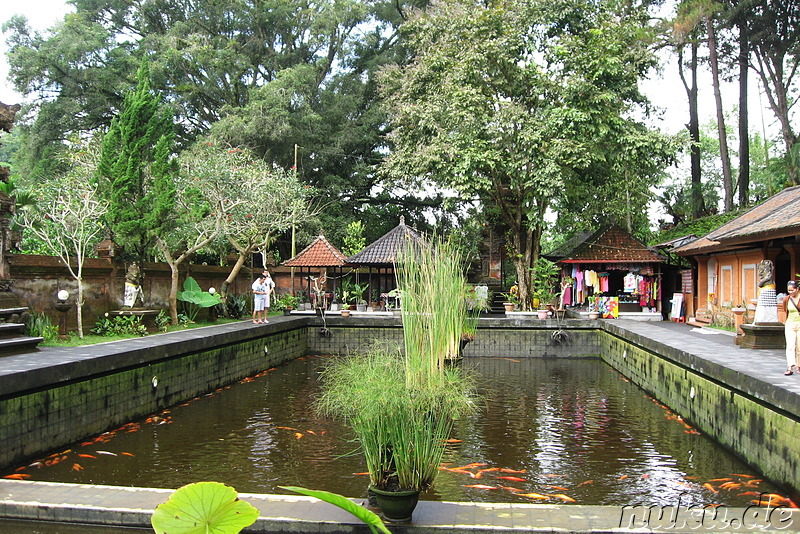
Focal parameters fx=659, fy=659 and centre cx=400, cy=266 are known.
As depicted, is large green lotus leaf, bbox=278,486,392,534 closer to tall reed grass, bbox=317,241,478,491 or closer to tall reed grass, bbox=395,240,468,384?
tall reed grass, bbox=317,241,478,491

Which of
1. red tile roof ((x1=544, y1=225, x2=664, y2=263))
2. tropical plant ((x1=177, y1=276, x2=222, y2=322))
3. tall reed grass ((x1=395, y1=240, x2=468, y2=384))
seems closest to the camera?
tall reed grass ((x1=395, y1=240, x2=468, y2=384))

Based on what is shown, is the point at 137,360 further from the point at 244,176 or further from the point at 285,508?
the point at 244,176

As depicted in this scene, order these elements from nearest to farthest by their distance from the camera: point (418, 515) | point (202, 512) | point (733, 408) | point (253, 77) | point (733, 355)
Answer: point (202, 512) → point (418, 515) → point (733, 408) → point (733, 355) → point (253, 77)

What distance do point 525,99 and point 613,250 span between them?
489cm

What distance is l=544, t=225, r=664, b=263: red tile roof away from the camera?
58.7 feet

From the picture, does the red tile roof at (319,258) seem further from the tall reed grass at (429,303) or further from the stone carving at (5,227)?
the tall reed grass at (429,303)

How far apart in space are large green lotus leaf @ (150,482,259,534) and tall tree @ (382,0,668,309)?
49.5 feet

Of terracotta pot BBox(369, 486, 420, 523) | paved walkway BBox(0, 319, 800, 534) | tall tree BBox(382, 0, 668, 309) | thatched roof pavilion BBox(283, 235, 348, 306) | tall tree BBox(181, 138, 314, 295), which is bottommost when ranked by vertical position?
paved walkway BBox(0, 319, 800, 534)

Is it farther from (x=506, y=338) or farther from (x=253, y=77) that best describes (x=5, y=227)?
(x=253, y=77)

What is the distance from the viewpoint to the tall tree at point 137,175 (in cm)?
1160

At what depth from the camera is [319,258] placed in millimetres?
18938

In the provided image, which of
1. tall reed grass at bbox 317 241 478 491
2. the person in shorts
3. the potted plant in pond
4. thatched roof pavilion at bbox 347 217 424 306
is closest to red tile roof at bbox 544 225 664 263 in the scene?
thatched roof pavilion at bbox 347 217 424 306

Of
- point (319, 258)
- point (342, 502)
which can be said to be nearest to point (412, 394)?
point (342, 502)

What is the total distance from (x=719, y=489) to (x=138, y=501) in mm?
4635
